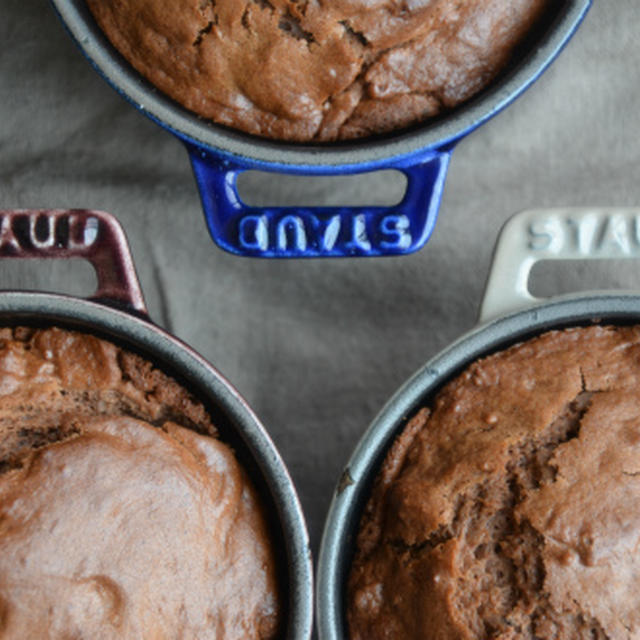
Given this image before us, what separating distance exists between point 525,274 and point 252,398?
2.03ft

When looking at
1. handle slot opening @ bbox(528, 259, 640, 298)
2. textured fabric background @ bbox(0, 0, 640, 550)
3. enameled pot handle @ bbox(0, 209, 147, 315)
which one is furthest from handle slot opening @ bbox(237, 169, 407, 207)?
enameled pot handle @ bbox(0, 209, 147, 315)

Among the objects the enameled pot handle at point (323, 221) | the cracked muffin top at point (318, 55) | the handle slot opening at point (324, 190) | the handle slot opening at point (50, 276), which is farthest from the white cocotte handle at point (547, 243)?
the handle slot opening at point (50, 276)

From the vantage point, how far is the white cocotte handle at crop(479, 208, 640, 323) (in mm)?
1281

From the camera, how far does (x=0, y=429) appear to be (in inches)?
49.0

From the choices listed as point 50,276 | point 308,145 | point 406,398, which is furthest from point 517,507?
point 50,276

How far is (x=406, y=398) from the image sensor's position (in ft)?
4.23

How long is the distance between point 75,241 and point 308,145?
367 millimetres

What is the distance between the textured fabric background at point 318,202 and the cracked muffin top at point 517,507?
15.5 inches

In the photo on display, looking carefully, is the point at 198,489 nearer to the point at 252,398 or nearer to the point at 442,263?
the point at 252,398

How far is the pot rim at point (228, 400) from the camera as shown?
4.09ft

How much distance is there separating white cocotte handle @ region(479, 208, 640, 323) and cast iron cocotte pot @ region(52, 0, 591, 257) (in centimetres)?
14

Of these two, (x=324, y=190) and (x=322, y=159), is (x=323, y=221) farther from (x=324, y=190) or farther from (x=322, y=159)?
(x=324, y=190)

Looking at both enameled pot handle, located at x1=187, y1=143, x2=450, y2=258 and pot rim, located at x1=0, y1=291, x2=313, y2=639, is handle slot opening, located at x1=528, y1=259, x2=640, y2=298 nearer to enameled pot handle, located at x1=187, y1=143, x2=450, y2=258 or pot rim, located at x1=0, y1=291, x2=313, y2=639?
enameled pot handle, located at x1=187, y1=143, x2=450, y2=258

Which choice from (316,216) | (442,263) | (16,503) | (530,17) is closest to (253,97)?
(316,216)
